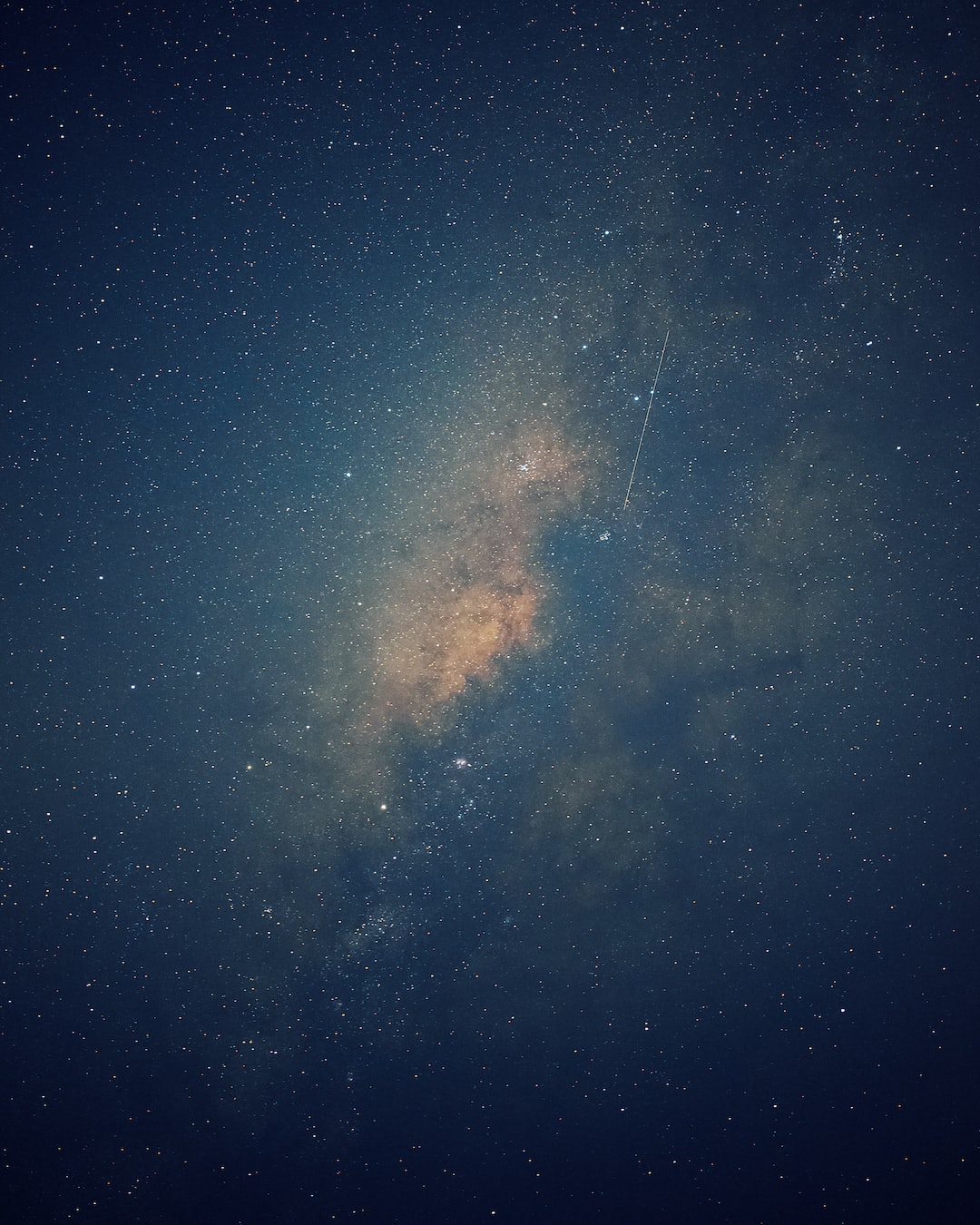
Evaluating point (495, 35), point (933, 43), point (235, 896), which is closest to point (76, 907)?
point (235, 896)

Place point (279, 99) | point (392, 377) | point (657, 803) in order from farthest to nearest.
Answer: point (657, 803) → point (392, 377) → point (279, 99)

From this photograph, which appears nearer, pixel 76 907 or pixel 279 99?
pixel 279 99

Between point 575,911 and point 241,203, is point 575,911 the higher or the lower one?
the lower one

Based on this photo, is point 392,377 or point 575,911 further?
point 575,911

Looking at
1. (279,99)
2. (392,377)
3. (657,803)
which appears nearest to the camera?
(279,99)

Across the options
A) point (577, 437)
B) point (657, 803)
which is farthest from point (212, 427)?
point (657, 803)

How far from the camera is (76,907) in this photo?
2.06m

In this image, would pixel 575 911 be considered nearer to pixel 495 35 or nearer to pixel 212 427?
pixel 212 427

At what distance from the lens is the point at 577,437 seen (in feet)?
6.68

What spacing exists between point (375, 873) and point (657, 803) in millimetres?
1026

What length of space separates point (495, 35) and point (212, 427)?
5.00 feet

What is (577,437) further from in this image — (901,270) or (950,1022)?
(950,1022)

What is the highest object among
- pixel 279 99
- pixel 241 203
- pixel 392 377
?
pixel 279 99

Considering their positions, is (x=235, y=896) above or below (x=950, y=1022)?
above
